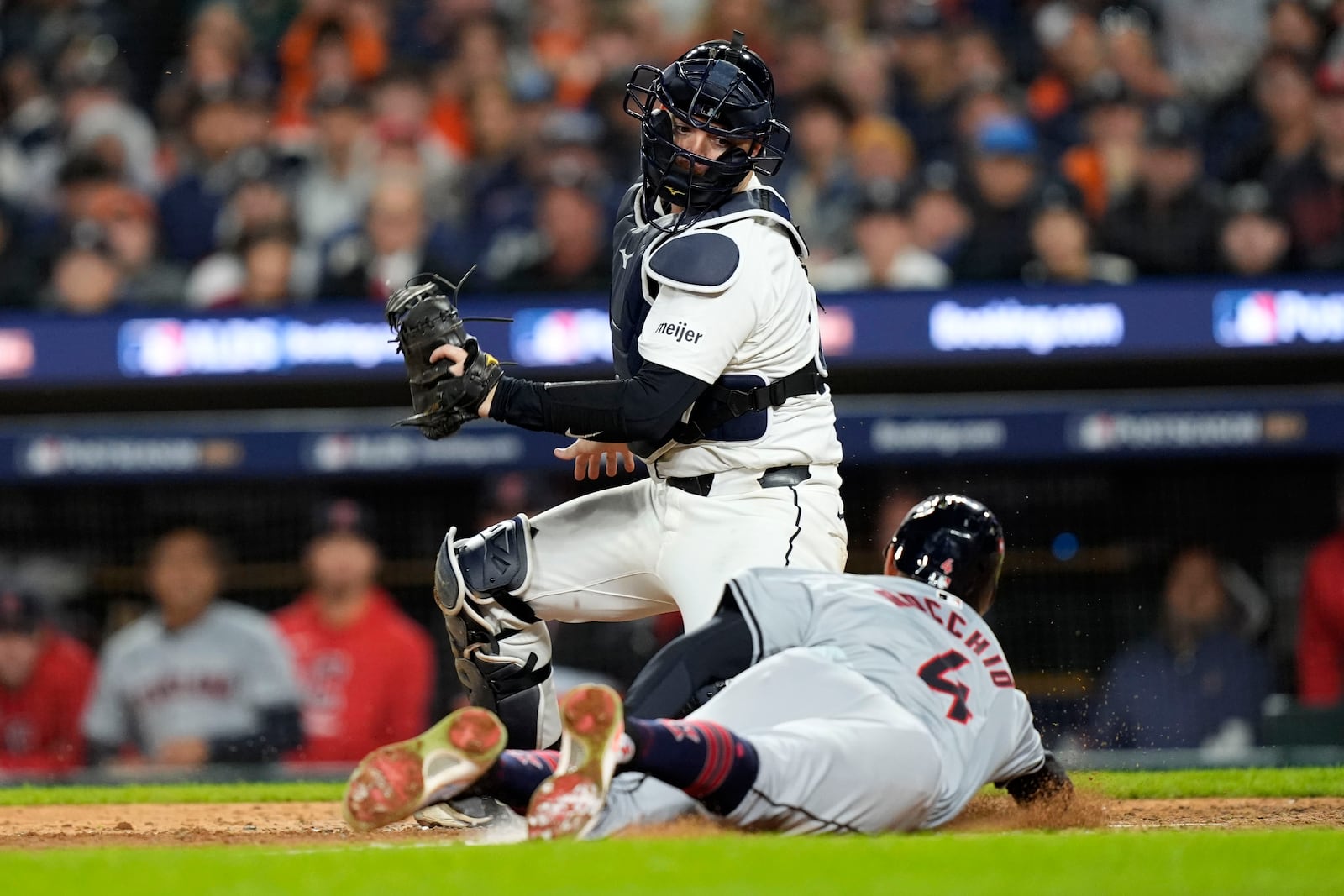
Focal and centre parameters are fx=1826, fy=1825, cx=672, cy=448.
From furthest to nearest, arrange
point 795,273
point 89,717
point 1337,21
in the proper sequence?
point 1337,21, point 89,717, point 795,273

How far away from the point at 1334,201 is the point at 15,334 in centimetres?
606

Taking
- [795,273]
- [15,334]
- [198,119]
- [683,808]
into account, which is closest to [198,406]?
[15,334]

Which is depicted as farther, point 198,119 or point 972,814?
point 198,119

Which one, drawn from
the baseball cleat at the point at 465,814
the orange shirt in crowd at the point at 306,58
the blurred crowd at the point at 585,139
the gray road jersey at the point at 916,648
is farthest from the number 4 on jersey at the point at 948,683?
the orange shirt in crowd at the point at 306,58

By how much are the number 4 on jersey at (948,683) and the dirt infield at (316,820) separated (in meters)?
0.46

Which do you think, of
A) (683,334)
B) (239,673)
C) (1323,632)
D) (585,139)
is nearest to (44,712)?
(239,673)

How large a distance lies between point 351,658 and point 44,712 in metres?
1.46

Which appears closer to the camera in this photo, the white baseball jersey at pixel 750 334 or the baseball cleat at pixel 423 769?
the baseball cleat at pixel 423 769

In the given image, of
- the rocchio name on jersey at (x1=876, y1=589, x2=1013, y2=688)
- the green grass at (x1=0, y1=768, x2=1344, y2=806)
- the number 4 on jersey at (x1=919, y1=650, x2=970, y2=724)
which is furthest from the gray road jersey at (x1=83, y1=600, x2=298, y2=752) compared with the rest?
the number 4 on jersey at (x1=919, y1=650, x2=970, y2=724)

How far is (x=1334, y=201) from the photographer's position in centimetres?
841

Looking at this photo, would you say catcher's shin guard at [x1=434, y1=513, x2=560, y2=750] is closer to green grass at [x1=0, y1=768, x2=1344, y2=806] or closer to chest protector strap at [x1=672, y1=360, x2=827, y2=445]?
chest protector strap at [x1=672, y1=360, x2=827, y2=445]

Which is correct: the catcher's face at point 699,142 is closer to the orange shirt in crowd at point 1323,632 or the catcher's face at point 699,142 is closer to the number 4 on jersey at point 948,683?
the number 4 on jersey at point 948,683

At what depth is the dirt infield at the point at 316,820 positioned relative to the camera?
4309 mm

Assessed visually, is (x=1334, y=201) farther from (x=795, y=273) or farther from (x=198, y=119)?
(x=198, y=119)
